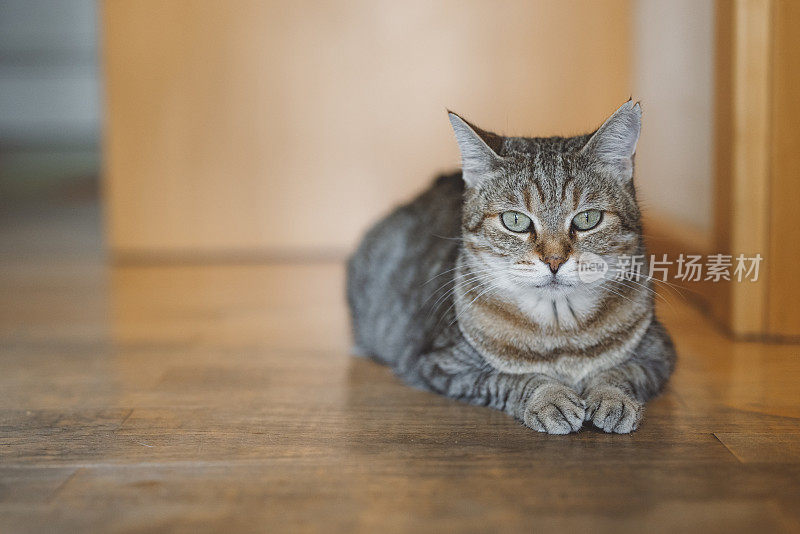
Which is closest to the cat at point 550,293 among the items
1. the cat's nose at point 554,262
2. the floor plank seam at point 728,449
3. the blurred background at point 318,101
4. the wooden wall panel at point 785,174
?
the cat's nose at point 554,262

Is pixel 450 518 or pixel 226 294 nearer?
pixel 450 518

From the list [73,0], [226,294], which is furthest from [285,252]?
[73,0]

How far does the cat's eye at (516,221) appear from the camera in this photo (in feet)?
4.80

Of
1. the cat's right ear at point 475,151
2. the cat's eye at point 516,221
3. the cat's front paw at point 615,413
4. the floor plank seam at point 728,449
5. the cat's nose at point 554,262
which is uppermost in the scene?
the cat's right ear at point 475,151

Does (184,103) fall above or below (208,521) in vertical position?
above

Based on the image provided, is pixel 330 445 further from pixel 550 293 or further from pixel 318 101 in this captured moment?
pixel 318 101

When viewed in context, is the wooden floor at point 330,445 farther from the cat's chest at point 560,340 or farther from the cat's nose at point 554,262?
the cat's nose at point 554,262

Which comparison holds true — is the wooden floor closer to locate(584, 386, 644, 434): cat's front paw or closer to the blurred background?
locate(584, 386, 644, 434): cat's front paw

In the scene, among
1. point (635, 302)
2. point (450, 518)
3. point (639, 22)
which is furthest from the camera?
point (639, 22)

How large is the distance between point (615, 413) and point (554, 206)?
0.36 meters

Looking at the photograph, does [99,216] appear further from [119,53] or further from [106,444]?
[106,444]

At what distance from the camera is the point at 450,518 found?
1086 mm

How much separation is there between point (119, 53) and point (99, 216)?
6.09ft

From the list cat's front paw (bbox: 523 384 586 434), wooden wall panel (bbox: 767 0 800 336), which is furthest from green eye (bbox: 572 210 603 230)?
wooden wall panel (bbox: 767 0 800 336)
